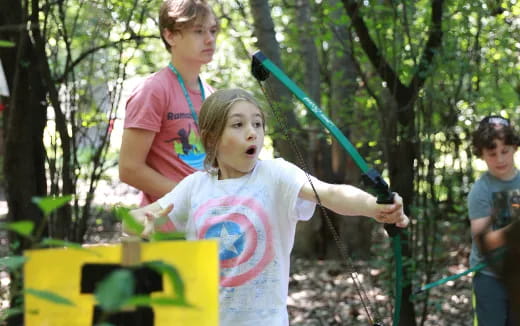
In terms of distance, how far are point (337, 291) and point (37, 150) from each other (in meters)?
3.23

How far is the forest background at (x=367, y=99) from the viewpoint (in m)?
5.01

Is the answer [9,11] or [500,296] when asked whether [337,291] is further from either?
[9,11]

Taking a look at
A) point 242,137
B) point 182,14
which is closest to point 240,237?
point 242,137

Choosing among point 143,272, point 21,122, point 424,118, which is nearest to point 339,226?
point 424,118

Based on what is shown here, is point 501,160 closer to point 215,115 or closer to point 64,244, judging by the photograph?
point 215,115

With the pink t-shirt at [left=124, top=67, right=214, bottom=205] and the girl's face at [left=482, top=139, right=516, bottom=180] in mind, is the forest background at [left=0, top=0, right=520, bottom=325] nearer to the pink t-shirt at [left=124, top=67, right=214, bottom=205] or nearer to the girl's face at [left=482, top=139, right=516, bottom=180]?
the girl's face at [left=482, top=139, right=516, bottom=180]

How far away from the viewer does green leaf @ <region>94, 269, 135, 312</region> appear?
94cm

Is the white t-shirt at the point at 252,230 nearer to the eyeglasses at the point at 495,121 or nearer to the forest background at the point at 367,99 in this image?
the eyeglasses at the point at 495,121

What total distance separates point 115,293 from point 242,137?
174cm

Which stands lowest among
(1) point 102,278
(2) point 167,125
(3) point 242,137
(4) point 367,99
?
(1) point 102,278

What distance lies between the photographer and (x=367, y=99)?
6082mm

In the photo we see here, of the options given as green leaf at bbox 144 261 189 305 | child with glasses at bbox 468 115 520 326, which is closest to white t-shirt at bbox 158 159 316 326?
green leaf at bbox 144 261 189 305

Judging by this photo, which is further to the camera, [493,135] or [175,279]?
[493,135]

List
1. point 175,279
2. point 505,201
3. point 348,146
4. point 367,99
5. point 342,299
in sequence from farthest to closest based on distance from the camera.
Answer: point 342,299 < point 367,99 < point 505,201 < point 348,146 < point 175,279
